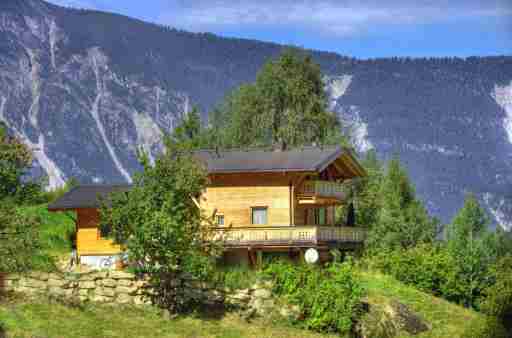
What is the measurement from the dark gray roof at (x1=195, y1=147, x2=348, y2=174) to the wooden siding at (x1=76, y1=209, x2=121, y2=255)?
24.2 ft

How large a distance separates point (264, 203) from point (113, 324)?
785 inches

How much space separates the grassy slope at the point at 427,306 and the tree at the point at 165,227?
9633mm

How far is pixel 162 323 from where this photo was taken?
136 feet

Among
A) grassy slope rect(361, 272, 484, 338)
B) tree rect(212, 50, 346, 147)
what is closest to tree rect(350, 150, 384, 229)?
tree rect(212, 50, 346, 147)

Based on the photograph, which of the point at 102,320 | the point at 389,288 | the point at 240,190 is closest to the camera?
the point at 102,320

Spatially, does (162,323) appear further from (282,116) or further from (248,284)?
(282,116)

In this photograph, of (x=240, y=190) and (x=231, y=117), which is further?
(x=231, y=117)

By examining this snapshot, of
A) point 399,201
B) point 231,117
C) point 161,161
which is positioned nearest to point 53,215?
point 161,161

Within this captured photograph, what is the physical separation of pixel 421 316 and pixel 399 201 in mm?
48782

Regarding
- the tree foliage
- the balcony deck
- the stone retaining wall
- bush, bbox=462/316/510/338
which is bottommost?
bush, bbox=462/316/510/338

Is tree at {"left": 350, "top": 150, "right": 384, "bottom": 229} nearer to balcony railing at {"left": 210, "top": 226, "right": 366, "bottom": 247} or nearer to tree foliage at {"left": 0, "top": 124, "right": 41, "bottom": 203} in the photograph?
balcony railing at {"left": 210, "top": 226, "right": 366, "bottom": 247}

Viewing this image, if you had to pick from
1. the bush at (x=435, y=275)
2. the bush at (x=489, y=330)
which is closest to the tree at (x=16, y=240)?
the bush at (x=489, y=330)

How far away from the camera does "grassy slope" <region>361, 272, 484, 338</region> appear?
48062 mm

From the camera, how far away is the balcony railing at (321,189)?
59.1m
